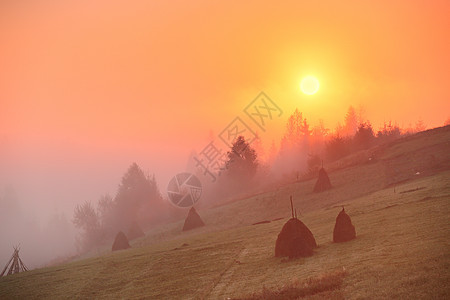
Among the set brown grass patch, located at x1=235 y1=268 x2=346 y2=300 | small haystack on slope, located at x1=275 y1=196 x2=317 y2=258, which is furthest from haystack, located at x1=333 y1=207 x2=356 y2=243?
brown grass patch, located at x1=235 y1=268 x2=346 y2=300

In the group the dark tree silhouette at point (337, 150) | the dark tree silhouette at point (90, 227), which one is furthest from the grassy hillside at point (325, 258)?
the dark tree silhouette at point (90, 227)

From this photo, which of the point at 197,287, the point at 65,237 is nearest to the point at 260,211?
the point at 197,287

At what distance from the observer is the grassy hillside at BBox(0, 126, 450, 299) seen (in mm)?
20953

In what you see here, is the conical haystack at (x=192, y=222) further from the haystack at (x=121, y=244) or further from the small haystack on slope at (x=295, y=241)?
the small haystack on slope at (x=295, y=241)

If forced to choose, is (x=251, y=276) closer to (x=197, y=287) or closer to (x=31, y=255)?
(x=197, y=287)

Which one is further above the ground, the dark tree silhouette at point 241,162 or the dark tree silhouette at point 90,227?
the dark tree silhouette at point 241,162

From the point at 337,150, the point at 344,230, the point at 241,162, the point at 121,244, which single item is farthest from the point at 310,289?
the point at 241,162

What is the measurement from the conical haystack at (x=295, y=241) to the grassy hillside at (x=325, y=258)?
955mm

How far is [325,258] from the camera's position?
2775cm

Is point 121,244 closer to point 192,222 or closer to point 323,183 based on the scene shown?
point 192,222

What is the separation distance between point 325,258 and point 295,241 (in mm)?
3492

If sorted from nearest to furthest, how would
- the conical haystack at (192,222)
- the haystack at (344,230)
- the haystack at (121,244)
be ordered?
the haystack at (344,230), the haystack at (121,244), the conical haystack at (192,222)

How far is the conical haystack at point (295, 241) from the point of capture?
30438 millimetres

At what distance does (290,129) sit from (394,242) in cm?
13330
